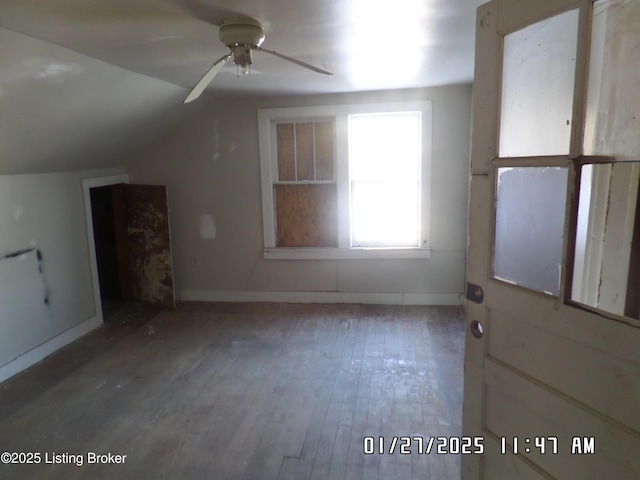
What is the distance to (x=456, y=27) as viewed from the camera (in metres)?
2.30

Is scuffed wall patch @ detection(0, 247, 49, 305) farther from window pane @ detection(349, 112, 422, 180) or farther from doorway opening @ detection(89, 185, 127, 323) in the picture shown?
window pane @ detection(349, 112, 422, 180)

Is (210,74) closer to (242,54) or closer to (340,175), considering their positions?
(242,54)

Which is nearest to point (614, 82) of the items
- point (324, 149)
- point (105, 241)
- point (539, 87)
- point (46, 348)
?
point (539, 87)

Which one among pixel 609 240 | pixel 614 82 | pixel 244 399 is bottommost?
pixel 244 399

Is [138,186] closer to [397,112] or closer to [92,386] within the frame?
[92,386]

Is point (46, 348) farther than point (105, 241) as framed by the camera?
No

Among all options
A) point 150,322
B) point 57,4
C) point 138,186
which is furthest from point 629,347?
point 138,186

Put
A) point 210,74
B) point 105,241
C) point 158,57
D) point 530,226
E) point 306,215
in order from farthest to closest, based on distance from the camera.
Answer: point 105,241 → point 306,215 → point 158,57 → point 210,74 → point 530,226

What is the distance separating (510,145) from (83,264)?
13.2 ft

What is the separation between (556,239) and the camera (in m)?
1.34

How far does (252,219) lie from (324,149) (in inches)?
43.9

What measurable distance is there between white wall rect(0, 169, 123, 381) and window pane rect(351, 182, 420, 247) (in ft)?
9.04

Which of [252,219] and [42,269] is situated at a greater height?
[252,219]

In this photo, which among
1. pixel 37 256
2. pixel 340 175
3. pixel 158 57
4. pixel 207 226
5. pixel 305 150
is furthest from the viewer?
pixel 207 226
